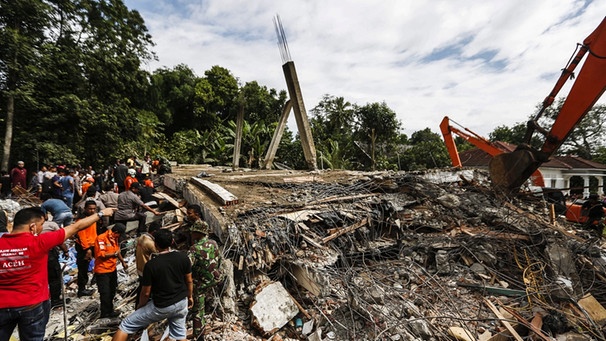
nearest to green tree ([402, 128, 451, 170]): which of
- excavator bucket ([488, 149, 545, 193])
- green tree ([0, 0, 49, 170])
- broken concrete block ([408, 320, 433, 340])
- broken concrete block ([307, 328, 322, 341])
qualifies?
excavator bucket ([488, 149, 545, 193])

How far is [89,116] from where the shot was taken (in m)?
11.8

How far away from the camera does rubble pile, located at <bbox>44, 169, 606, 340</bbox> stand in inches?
120

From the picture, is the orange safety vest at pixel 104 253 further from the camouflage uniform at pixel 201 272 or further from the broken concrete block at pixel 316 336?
the broken concrete block at pixel 316 336

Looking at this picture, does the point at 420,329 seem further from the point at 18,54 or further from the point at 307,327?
the point at 18,54

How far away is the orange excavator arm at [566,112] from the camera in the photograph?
436cm

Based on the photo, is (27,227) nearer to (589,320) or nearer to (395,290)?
(395,290)

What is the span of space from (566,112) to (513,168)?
1.32 m

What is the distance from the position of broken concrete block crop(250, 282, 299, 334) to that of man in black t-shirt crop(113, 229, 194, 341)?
0.85 metres

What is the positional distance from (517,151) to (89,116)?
15.5 m

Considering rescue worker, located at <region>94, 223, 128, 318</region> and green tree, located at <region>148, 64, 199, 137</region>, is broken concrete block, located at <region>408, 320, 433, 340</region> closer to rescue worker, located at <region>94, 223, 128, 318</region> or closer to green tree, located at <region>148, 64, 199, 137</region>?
rescue worker, located at <region>94, 223, 128, 318</region>

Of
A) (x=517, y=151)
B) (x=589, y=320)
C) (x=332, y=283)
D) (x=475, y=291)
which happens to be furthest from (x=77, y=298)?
(x=517, y=151)

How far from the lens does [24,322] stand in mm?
2221

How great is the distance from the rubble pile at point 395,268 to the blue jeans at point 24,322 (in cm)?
132

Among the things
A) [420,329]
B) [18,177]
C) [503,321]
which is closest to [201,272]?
[420,329]
